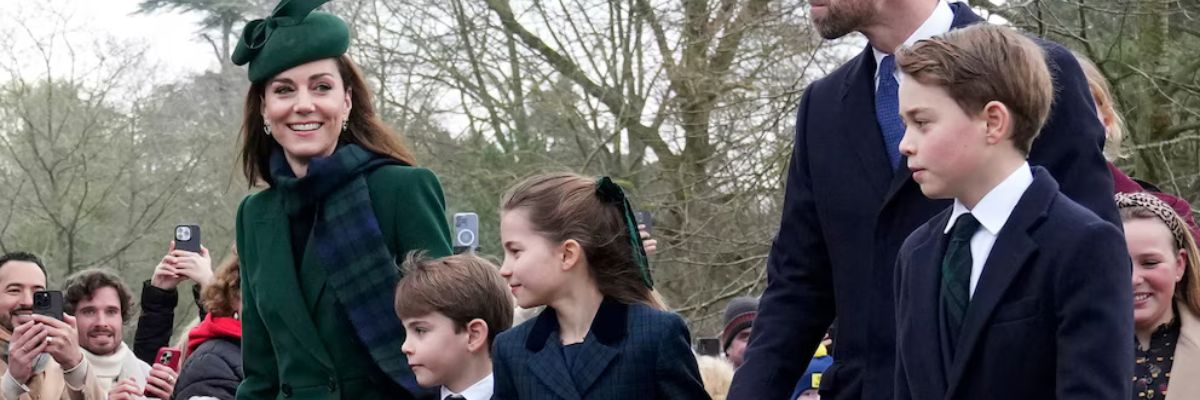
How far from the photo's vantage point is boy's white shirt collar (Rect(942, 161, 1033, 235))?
3.11 meters

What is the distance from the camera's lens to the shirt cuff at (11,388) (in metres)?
7.88

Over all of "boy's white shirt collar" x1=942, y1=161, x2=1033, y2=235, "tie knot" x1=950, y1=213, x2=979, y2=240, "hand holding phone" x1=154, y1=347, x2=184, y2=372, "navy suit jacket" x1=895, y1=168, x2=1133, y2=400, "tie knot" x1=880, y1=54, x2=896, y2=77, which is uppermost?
"tie knot" x1=880, y1=54, x2=896, y2=77

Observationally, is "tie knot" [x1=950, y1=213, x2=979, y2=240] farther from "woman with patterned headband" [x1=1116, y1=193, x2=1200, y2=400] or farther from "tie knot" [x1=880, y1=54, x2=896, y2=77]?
"woman with patterned headband" [x1=1116, y1=193, x2=1200, y2=400]

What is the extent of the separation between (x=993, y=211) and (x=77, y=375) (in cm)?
594

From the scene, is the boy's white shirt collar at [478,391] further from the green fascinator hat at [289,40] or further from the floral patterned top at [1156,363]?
the floral patterned top at [1156,363]

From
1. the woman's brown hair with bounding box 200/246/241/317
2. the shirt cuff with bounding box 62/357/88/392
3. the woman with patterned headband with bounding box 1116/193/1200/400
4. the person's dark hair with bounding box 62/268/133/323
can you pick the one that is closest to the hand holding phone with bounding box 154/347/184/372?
the shirt cuff with bounding box 62/357/88/392

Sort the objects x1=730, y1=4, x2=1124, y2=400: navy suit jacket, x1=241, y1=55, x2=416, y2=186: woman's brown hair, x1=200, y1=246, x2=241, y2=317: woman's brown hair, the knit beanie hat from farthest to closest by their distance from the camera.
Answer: the knit beanie hat < x1=200, y1=246, x2=241, y2=317: woman's brown hair < x1=241, y1=55, x2=416, y2=186: woman's brown hair < x1=730, y1=4, x2=1124, y2=400: navy suit jacket

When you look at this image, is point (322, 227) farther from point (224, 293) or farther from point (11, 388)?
point (11, 388)

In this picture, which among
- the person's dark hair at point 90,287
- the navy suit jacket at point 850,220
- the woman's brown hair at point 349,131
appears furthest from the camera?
the person's dark hair at point 90,287

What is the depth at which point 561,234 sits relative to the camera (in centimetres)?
456

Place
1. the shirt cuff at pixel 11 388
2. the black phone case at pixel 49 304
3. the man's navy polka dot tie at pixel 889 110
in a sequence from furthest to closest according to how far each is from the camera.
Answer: the shirt cuff at pixel 11 388
the black phone case at pixel 49 304
the man's navy polka dot tie at pixel 889 110

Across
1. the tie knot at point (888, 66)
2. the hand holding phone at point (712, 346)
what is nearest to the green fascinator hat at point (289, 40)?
the tie knot at point (888, 66)

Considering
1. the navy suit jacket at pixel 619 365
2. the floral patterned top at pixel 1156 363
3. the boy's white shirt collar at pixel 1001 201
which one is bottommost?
the floral patterned top at pixel 1156 363

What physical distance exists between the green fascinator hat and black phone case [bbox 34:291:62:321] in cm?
329
